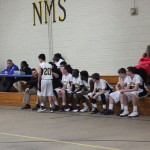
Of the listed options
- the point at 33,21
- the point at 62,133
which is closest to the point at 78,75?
the point at 62,133

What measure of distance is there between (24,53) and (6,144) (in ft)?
30.3

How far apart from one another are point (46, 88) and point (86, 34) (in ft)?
9.85

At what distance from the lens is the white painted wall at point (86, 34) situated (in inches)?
503

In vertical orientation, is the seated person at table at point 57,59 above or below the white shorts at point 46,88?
above

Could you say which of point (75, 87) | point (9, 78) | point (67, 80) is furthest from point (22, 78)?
point (75, 87)

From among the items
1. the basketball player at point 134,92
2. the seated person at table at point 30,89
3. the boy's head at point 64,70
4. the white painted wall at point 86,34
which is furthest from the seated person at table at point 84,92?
the seated person at table at point 30,89

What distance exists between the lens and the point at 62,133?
8.48 meters

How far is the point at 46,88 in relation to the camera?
1219 centimetres

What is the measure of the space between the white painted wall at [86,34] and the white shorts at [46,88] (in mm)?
2316

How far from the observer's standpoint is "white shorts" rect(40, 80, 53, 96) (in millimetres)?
12141

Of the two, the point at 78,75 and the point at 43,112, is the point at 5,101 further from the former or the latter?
the point at 78,75

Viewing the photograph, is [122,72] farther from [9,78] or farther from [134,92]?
[9,78]

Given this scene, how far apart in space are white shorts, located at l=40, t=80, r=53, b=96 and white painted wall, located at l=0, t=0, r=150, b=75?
232cm

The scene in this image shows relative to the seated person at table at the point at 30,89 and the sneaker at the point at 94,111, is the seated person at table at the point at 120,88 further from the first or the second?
the seated person at table at the point at 30,89
